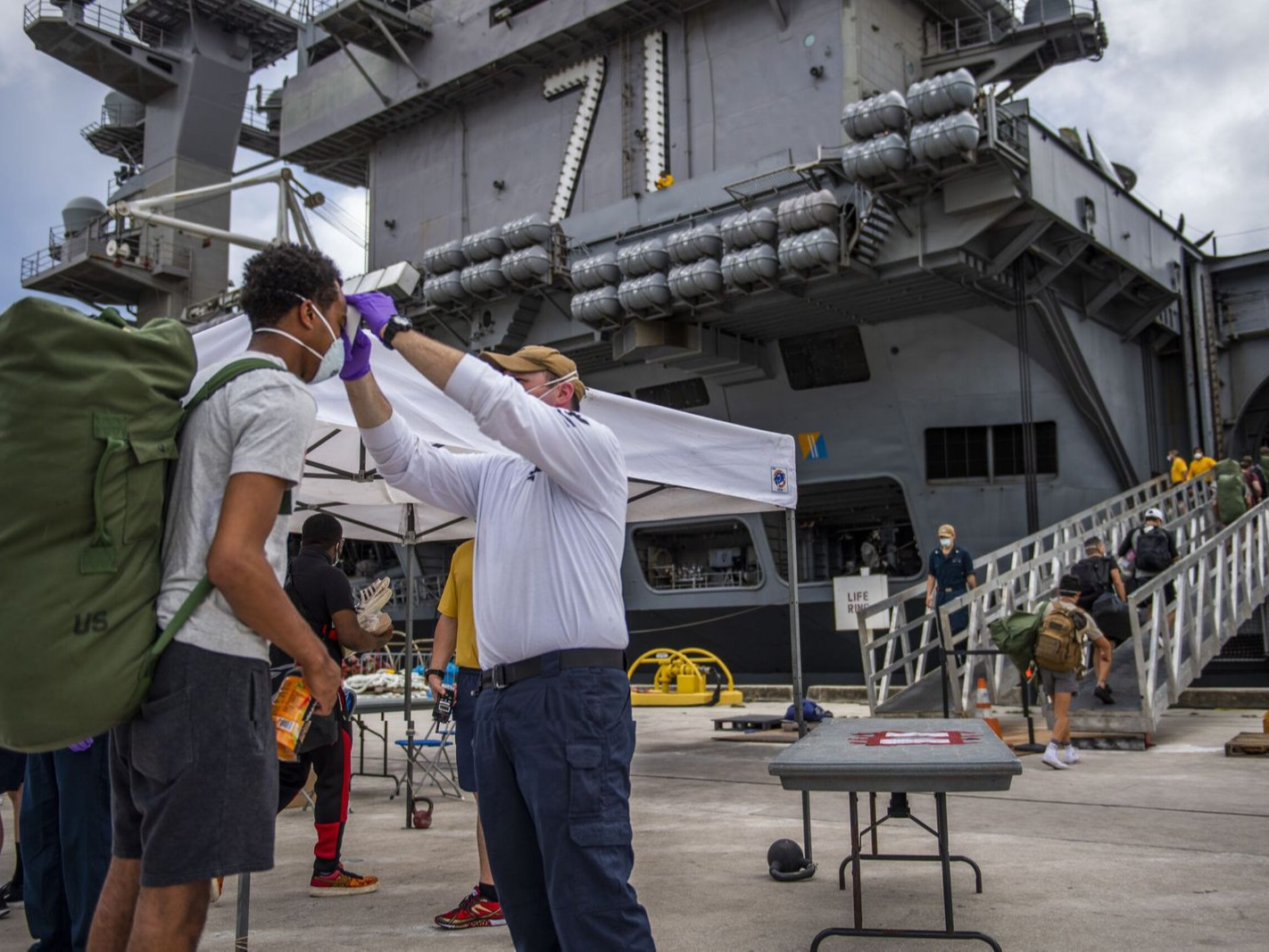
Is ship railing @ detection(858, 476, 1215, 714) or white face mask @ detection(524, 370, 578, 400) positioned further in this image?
ship railing @ detection(858, 476, 1215, 714)

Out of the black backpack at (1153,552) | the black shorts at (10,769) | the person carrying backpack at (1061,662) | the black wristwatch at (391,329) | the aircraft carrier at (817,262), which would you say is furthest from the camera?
the aircraft carrier at (817,262)

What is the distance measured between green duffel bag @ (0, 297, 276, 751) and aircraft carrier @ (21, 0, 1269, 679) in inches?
567

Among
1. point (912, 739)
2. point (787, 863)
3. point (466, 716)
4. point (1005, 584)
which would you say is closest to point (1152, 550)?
point (1005, 584)

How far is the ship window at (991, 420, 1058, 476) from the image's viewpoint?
61.6ft

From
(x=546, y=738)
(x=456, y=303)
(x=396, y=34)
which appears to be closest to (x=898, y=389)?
(x=456, y=303)

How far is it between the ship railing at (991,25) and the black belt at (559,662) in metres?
19.4

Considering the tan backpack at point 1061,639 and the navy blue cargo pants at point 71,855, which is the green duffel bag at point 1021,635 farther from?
the navy blue cargo pants at point 71,855

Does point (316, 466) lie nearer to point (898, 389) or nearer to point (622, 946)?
point (622, 946)

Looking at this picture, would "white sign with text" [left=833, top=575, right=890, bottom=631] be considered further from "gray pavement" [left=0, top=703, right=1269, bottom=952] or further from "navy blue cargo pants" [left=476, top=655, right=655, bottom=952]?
"navy blue cargo pants" [left=476, top=655, right=655, bottom=952]

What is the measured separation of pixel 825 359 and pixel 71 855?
17875 millimetres

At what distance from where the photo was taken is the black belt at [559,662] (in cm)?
274

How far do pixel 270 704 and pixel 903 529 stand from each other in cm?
1986

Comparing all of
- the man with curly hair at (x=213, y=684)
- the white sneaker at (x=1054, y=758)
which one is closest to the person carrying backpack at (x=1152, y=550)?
the white sneaker at (x=1054, y=758)

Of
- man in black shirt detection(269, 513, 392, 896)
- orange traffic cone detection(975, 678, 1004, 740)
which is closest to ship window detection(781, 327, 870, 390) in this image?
orange traffic cone detection(975, 678, 1004, 740)
